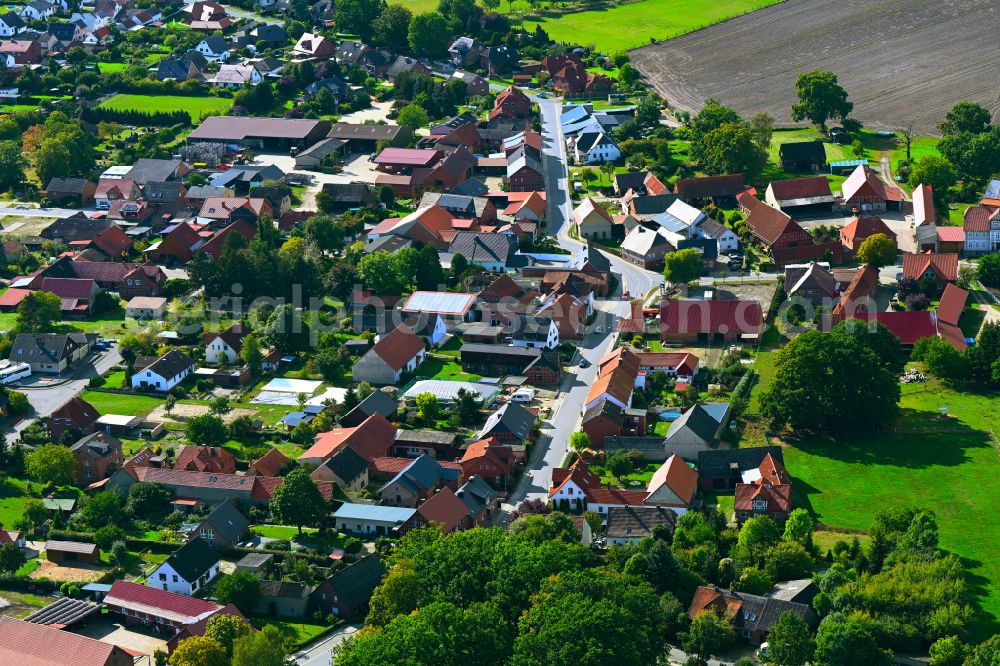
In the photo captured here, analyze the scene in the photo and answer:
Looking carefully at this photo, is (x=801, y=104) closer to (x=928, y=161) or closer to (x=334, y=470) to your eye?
(x=928, y=161)

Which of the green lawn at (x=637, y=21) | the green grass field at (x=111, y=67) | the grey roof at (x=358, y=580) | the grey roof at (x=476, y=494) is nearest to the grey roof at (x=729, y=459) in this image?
the grey roof at (x=476, y=494)

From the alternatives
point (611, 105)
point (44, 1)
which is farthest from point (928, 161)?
point (44, 1)

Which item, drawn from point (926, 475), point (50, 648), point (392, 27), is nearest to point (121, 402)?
point (50, 648)

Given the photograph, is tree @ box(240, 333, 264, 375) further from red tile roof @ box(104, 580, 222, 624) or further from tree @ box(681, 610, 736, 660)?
tree @ box(681, 610, 736, 660)

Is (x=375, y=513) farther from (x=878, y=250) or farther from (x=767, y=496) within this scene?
(x=878, y=250)

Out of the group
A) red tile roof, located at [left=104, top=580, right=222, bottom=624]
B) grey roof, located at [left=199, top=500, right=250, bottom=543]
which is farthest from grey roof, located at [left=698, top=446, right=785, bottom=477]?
red tile roof, located at [left=104, top=580, right=222, bottom=624]
